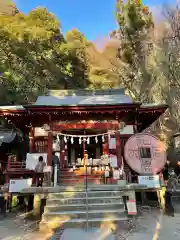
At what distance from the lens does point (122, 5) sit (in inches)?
1099

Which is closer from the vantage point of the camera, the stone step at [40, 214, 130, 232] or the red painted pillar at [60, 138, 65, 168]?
the stone step at [40, 214, 130, 232]

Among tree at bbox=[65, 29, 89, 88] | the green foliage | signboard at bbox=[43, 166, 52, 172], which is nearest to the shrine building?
signboard at bbox=[43, 166, 52, 172]

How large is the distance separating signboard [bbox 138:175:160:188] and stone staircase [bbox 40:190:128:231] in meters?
1.92

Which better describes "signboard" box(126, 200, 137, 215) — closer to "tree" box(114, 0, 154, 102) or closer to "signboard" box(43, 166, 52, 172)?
"signboard" box(43, 166, 52, 172)

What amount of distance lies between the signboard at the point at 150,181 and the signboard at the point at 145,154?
0.59 m

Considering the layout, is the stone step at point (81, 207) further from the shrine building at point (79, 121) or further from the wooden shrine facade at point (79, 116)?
the wooden shrine facade at point (79, 116)

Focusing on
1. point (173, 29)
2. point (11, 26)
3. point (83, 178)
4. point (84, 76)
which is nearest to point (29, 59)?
point (11, 26)

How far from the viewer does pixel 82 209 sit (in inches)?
317

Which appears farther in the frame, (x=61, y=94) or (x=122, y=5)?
(x=122, y=5)

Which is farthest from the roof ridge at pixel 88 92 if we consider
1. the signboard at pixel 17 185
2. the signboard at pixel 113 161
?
the signboard at pixel 17 185

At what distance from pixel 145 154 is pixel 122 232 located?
5.37 meters

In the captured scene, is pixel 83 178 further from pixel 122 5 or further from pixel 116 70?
pixel 122 5

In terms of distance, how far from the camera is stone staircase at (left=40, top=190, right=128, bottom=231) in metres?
7.34

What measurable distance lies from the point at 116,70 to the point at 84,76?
644cm
